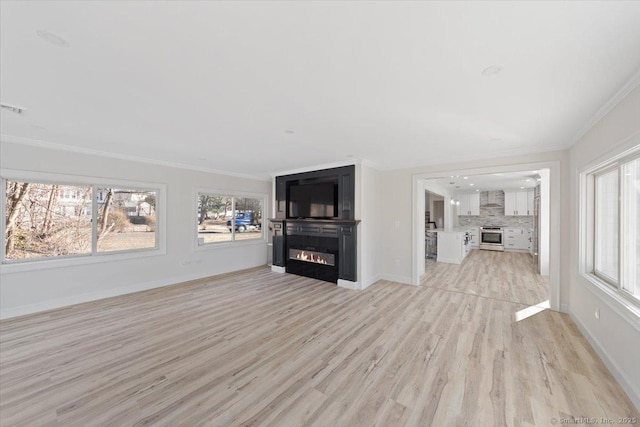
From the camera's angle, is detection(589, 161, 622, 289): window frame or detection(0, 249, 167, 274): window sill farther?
detection(0, 249, 167, 274): window sill

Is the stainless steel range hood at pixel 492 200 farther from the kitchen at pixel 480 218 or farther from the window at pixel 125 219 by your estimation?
the window at pixel 125 219

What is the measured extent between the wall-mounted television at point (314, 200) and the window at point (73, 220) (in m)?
2.92

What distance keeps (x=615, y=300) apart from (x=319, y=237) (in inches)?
168

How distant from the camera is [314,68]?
1772 mm

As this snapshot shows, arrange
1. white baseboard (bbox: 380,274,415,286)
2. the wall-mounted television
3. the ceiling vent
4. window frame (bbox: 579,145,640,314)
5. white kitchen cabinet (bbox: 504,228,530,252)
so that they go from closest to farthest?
window frame (bbox: 579,145,640,314)
the ceiling vent
white baseboard (bbox: 380,274,415,286)
the wall-mounted television
white kitchen cabinet (bbox: 504,228,530,252)

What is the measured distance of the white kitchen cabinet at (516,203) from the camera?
923cm

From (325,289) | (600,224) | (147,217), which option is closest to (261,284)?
(325,289)

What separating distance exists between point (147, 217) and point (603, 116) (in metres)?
6.88

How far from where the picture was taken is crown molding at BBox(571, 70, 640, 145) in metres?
1.85

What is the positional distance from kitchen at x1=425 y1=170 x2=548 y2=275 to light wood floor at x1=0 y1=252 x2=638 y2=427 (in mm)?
3478

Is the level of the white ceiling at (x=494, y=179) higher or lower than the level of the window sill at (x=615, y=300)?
higher

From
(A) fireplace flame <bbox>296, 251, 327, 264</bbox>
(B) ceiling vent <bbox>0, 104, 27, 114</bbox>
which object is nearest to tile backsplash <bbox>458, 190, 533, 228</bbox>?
(A) fireplace flame <bbox>296, 251, 327, 264</bbox>

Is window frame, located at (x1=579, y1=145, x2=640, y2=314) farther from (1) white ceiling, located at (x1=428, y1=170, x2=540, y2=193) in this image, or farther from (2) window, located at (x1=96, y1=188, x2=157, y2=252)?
(2) window, located at (x1=96, y1=188, x2=157, y2=252)

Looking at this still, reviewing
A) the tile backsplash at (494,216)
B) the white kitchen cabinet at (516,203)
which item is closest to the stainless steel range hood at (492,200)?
the tile backsplash at (494,216)
